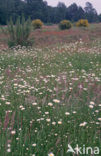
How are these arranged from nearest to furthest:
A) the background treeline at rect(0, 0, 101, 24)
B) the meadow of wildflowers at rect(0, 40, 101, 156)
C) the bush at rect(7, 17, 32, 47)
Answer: the meadow of wildflowers at rect(0, 40, 101, 156), the bush at rect(7, 17, 32, 47), the background treeline at rect(0, 0, 101, 24)

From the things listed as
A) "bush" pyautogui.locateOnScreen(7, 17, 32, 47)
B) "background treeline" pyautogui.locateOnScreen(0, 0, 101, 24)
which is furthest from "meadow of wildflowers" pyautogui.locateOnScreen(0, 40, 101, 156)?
"background treeline" pyautogui.locateOnScreen(0, 0, 101, 24)

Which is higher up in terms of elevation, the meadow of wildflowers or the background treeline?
the background treeline

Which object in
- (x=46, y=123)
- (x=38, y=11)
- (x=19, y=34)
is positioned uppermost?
(x=38, y=11)

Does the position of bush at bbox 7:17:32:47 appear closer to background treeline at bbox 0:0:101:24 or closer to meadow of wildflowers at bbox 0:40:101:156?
meadow of wildflowers at bbox 0:40:101:156

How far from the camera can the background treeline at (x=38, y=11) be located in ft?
164

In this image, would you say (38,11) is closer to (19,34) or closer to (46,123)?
(19,34)

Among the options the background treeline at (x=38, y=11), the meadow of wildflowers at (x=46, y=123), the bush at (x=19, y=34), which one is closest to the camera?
the meadow of wildflowers at (x=46, y=123)

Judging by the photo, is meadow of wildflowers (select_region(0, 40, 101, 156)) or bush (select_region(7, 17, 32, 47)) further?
bush (select_region(7, 17, 32, 47))

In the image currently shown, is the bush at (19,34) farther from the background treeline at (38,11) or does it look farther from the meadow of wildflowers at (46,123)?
the background treeline at (38,11)

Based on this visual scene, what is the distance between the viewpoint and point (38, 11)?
→ 56.4 metres

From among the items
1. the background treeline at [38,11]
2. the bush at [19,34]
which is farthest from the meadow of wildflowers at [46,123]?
the background treeline at [38,11]

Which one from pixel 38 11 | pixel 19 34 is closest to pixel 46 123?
pixel 19 34

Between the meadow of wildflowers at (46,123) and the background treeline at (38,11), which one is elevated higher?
the background treeline at (38,11)

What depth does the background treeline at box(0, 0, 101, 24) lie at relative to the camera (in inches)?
1967
